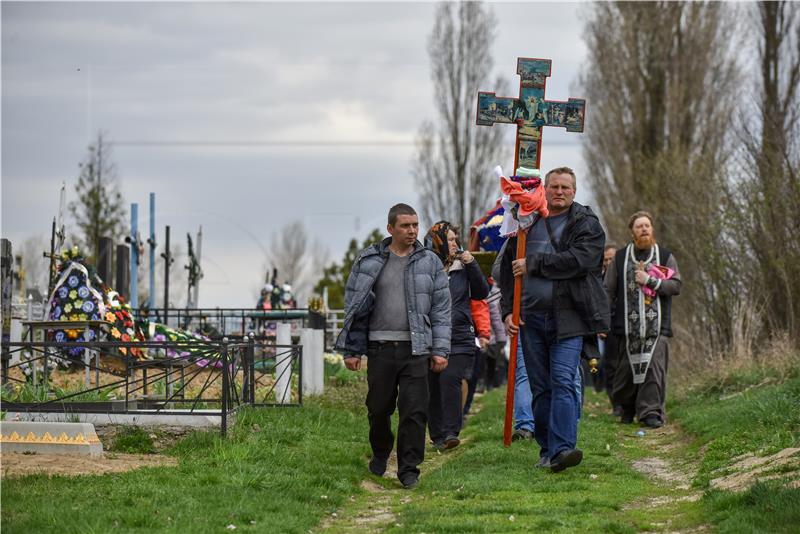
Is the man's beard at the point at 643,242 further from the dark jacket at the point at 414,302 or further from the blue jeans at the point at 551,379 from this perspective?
the dark jacket at the point at 414,302

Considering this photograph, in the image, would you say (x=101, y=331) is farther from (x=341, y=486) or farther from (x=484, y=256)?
(x=341, y=486)

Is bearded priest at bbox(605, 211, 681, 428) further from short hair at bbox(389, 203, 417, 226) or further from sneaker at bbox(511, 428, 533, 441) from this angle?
short hair at bbox(389, 203, 417, 226)

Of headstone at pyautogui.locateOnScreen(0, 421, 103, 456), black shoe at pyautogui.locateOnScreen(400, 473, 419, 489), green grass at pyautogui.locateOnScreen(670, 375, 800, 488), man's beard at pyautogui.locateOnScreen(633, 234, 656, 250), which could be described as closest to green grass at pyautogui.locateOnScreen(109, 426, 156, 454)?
headstone at pyautogui.locateOnScreen(0, 421, 103, 456)

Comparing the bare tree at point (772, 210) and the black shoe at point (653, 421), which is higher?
the bare tree at point (772, 210)

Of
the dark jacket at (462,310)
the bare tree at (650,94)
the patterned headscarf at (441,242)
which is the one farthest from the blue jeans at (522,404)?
the bare tree at (650,94)

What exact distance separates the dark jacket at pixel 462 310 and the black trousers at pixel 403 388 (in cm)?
228

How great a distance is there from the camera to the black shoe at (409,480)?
952 cm

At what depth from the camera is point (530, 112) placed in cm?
1091

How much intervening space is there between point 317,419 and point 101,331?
538 cm

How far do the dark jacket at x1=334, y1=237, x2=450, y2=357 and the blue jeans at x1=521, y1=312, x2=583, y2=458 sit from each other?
2.12ft

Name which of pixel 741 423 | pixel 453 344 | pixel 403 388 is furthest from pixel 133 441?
pixel 741 423

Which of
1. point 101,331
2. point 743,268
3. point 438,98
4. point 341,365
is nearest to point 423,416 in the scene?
point 101,331

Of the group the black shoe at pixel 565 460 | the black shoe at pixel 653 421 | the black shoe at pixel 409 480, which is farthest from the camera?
the black shoe at pixel 653 421

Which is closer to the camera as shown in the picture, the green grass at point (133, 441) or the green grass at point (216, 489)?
the green grass at point (216, 489)
